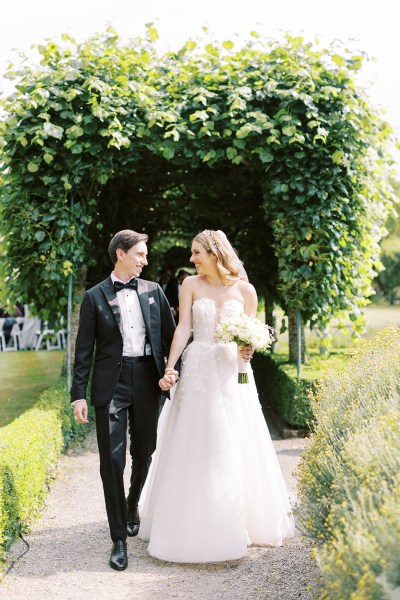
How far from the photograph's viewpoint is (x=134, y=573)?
13.7 ft

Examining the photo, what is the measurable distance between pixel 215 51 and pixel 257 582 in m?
6.06

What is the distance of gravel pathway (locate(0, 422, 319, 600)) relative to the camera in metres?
3.87

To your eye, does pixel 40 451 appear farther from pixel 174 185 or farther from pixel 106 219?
pixel 174 185

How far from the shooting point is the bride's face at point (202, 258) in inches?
181

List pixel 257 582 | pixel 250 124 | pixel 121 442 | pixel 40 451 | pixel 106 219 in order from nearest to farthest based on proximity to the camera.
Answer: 1. pixel 257 582
2. pixel 121 442
3. pixel 40 451
4. pixel 250 124
5. pixel 106 219

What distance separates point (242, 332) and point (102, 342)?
86 centimetres

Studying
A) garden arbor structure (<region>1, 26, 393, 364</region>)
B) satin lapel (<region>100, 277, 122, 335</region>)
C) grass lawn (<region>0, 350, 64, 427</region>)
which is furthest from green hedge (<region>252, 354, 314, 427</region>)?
grass lawn (<region>0, 350, 64, 427</region>)

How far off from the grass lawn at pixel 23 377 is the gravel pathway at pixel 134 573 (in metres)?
4.41

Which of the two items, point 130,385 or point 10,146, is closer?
point 130,385

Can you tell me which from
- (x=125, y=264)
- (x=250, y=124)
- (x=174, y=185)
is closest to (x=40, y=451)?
(x=125, y=264)

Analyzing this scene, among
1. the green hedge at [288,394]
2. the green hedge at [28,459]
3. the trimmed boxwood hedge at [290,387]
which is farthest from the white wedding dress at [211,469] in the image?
the green hedge at [288,394]

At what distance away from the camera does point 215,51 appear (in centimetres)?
814

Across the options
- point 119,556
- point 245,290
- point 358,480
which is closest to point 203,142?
point 245,290

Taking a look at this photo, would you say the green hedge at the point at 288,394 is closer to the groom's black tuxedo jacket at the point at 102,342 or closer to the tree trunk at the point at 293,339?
the tree trunk at the point at 293,339
